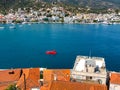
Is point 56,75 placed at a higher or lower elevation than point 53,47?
higher

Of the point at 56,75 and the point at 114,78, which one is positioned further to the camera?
the point at 56,75

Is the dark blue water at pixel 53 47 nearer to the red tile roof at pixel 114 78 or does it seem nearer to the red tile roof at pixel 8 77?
the red tile roof at pixel 8 77

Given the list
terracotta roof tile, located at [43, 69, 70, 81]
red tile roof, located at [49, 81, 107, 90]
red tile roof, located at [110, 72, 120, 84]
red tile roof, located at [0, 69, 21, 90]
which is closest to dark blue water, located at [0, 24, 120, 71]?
red tile roof, located at [0, 69, 21, 90]

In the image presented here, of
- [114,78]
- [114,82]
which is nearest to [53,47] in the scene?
[114,78]

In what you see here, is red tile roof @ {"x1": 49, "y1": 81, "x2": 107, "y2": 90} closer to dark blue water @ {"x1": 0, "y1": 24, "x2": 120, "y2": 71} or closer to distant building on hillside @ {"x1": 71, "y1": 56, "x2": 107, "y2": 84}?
distant building on hillside @ {"x1": 71, "y1": 56, "x2": 107, "y2": 84}

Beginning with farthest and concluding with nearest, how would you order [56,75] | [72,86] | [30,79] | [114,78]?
[56,75] < [30,79] < [114,78] < [72,86]

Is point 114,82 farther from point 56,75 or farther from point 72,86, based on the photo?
point 56,75

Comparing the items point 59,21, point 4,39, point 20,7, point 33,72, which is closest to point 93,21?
point 59,21

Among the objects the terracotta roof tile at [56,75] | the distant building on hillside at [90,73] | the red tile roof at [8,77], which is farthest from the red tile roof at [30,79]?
the distant building on hillside at [90,73]

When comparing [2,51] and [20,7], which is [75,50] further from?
[20,7]
